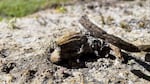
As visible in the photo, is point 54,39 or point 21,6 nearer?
point 54,39

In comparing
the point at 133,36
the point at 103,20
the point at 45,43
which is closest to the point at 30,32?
the point at 45,43

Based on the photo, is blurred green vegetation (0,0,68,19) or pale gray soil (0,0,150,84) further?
blurred green vegetation (0,0,68,19)

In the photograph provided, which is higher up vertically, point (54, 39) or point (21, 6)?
point (54, 39)

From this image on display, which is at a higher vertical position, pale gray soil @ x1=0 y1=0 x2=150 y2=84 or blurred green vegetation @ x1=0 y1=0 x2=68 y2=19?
pale gray soil @ x1=0 y1=0 x2=150 y2=84

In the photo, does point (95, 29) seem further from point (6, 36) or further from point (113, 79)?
point (6, 36)
